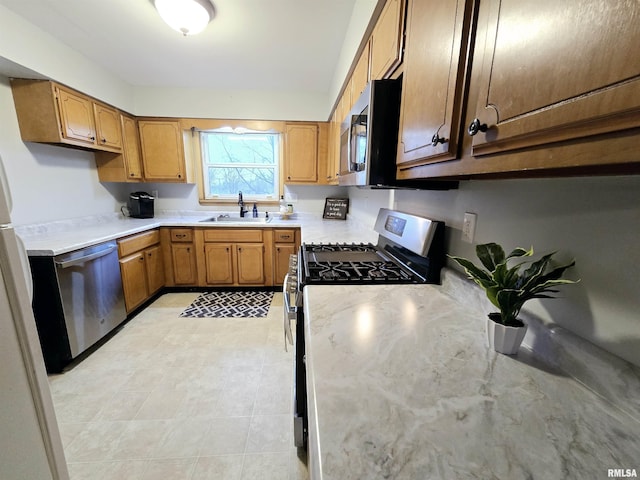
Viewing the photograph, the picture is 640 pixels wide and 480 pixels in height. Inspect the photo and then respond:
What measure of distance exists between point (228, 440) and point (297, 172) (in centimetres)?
282

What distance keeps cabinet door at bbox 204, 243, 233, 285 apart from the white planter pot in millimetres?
2911

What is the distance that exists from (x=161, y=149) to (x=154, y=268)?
149cm

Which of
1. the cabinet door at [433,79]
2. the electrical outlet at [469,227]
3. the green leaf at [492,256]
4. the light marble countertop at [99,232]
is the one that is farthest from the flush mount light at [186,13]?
the green leaf at [492,256]

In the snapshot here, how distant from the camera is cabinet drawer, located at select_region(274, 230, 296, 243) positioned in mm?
3147

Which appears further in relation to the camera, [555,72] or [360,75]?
[360,75]

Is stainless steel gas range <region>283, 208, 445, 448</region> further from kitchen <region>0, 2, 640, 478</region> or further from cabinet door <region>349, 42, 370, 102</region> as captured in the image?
cabinet door <region>349, 42, 370, 102</region>

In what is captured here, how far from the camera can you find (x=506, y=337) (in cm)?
66

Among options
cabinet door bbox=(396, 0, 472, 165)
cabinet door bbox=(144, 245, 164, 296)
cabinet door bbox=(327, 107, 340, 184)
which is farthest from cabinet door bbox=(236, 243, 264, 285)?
cabinet door bbox=(396, 0, 472, 165)

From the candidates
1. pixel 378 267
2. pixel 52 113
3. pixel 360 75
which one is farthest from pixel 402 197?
pixel 52 113

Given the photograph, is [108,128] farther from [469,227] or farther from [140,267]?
[469,227]

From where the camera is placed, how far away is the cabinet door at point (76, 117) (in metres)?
2.21

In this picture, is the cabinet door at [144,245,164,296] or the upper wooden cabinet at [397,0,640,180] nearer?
the upper wooden cabinet at [397,0,640,180]

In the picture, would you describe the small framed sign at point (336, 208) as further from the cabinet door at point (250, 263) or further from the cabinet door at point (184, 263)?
the cabinet door at point (184, 263)

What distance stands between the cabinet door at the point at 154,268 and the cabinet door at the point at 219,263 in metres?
0.51
